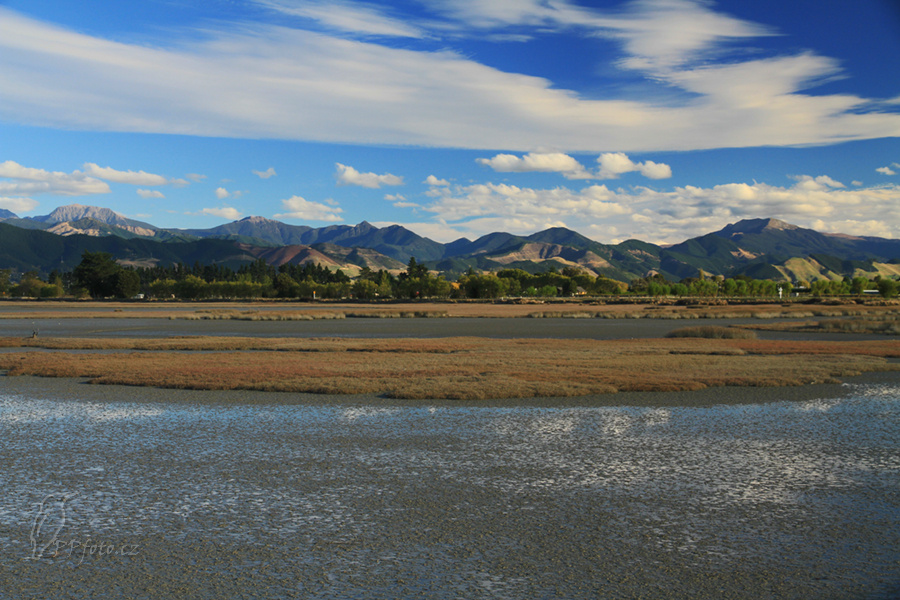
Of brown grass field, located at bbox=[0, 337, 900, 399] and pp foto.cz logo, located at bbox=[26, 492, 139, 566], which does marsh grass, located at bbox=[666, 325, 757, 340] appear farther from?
pp foto.cz logo, located at bbox=[26, 492, 139, 566]

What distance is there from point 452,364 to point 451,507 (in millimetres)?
22119

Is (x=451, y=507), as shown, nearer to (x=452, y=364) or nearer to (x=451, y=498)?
(x=451, y=498)

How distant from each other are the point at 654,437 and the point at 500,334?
141 ft

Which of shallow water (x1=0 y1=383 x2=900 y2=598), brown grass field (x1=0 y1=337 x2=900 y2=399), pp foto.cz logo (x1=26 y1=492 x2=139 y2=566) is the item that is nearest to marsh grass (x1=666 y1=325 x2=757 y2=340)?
brown grass field (x1=0 y1=337 x2=900 y2=399)

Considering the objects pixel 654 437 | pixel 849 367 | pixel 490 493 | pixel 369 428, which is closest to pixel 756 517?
pixel 490 493

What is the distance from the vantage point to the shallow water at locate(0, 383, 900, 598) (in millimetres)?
8328

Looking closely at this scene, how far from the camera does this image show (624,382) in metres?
26.1

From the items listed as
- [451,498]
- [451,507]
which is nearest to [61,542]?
[451,507]

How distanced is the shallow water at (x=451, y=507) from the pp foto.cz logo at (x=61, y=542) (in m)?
0.04

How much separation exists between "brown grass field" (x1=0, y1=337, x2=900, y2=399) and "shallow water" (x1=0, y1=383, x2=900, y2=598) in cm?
643

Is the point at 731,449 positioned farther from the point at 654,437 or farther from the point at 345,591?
the point at 345,591

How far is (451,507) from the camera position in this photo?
36.3ft

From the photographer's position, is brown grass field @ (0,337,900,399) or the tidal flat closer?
the tidal flat

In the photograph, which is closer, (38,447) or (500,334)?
(38,447)
